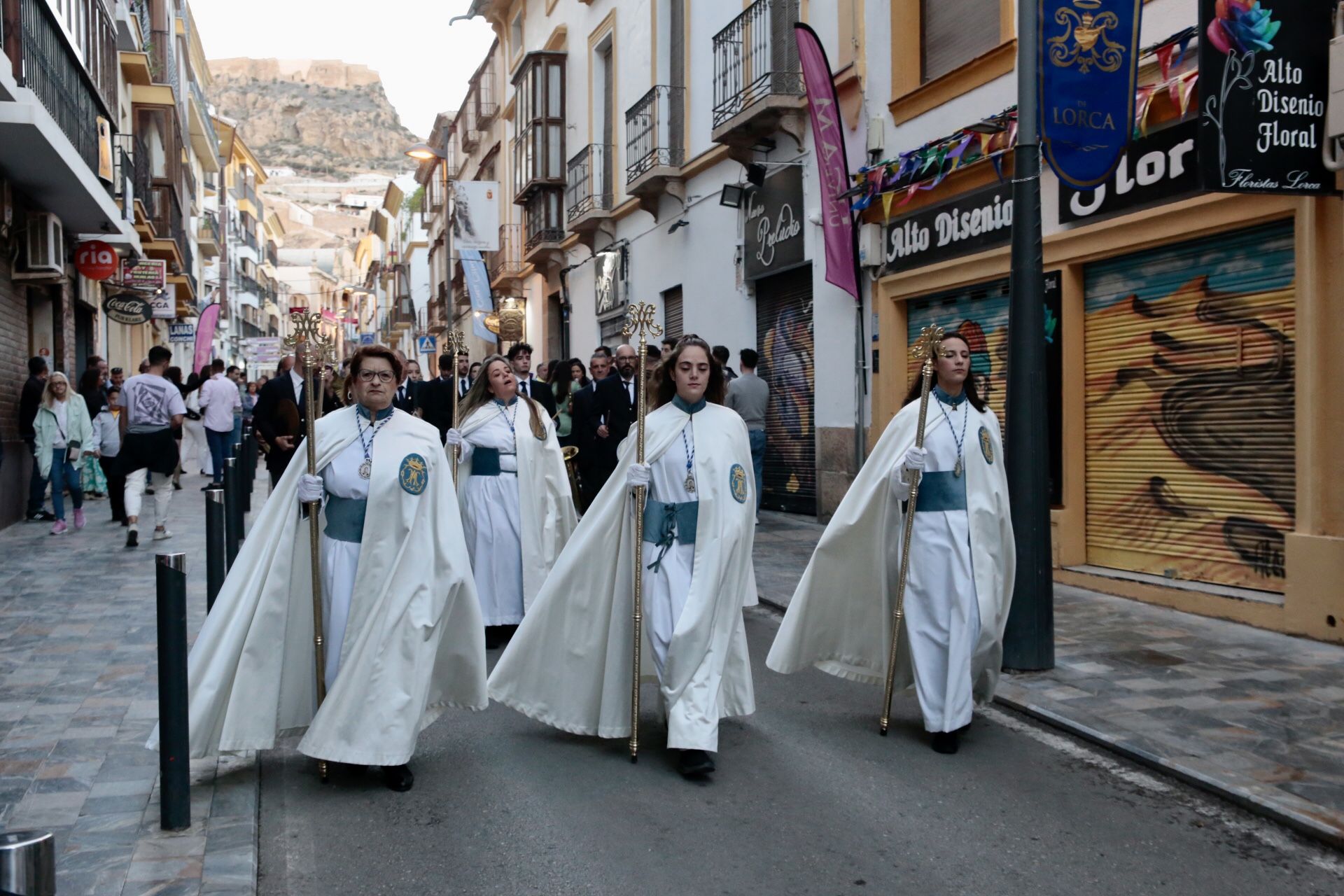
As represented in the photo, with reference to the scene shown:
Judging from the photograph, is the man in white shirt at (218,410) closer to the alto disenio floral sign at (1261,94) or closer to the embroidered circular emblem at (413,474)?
the embroidered circular emblem at (413,474)

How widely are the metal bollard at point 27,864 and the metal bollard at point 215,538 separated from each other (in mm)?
4759

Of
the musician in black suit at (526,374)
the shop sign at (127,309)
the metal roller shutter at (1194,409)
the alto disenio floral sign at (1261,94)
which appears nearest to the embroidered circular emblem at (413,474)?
the musician in black suit at (526,374)

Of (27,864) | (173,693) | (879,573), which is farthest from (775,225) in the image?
(27,864)

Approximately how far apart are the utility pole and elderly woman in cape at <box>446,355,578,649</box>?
285cm

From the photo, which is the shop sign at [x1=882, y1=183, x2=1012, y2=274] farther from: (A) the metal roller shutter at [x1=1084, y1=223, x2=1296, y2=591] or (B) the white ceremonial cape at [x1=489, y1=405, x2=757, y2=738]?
(B) the white ceremonial cape at [x1=489, y1=405, x2=757, y2=738]

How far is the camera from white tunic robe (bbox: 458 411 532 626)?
26.5 feet

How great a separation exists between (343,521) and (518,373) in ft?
17.4

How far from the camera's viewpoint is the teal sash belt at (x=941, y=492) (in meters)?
5.76

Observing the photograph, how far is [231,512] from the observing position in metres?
9.35

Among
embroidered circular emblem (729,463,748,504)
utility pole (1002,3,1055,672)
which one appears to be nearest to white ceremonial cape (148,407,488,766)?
embroidered circular emblem (729,463,748,504)

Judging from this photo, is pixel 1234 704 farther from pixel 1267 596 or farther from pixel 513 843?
pixel 513 843

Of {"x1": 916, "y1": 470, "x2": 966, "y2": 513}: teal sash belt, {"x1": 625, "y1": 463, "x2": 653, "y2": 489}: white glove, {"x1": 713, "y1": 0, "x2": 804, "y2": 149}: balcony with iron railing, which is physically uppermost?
{"x1": 713, "y1": 0, "x2": 804, "y2": 149}: balcony with iron railing

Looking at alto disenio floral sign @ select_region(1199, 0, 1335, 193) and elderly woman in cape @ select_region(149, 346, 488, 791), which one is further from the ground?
alto disenio floral sign @ select_region(1199, 0, 1335, 193)

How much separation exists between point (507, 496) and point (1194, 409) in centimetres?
473
